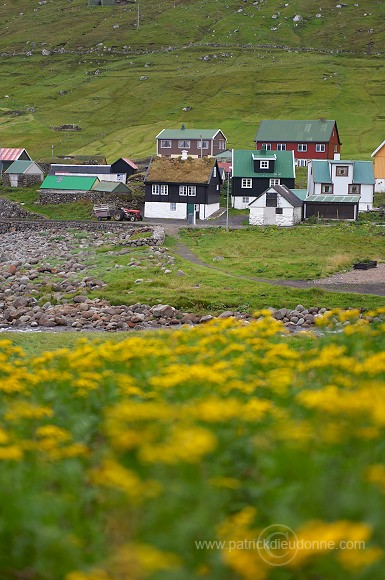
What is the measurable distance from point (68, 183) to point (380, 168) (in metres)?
33.8

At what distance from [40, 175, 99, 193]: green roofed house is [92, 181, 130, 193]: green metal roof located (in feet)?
3.24

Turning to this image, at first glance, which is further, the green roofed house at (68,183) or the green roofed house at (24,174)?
the green roofed house at (24,174)

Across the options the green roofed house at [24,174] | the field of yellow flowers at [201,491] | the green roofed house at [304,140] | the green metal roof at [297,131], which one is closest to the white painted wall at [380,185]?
the green roofed house at [304,140]

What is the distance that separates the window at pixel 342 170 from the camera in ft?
257

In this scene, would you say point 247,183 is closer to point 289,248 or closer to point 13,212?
point 13,212

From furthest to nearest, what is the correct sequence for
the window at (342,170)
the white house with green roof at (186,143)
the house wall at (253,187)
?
1. the white house with green roof at (186,143)
2. the house wall at (253,187)
3. the window at (342,170)

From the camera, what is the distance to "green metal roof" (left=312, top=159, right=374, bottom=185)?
77.9 metres

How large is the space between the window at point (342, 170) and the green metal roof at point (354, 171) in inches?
15.4

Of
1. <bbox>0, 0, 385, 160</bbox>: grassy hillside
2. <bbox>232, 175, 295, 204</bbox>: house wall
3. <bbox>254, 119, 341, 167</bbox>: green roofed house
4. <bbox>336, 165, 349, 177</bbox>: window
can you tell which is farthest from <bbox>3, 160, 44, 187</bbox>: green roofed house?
<bbox>336, 165, 349, 177</bbox>: window

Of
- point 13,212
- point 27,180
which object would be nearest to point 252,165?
point 13,212

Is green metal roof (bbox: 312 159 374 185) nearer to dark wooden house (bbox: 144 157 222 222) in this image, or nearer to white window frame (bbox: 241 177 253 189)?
white window frame (bbox: 241 177 253 189)

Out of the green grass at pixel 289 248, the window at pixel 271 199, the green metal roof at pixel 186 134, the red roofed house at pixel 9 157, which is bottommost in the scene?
the green grass at pixel 289 248

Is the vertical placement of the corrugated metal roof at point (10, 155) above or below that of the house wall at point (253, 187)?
above

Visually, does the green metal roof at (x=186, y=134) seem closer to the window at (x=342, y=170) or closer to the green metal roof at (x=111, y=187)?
the green metal roof at (x=111, y=187)
